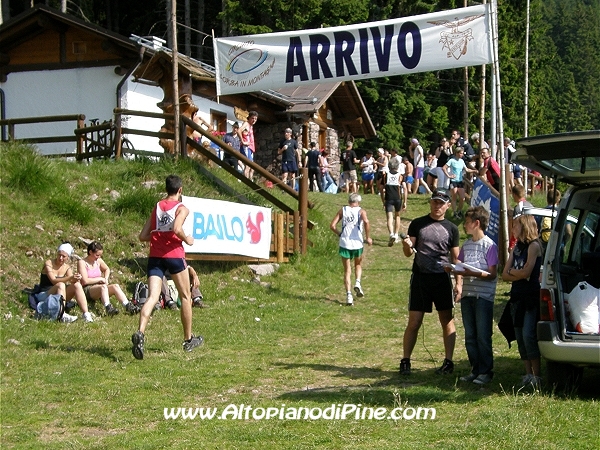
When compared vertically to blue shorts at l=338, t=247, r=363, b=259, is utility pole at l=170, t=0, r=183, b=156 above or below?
above

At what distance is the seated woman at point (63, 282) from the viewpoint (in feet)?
38.0

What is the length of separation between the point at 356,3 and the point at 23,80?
1888 centimetres

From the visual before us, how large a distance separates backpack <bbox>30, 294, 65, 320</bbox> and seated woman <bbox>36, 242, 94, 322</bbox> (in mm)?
90

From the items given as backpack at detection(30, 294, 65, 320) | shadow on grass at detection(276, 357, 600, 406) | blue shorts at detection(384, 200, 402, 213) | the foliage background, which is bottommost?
shadow on grass at detection(276, 357, 600, 406)

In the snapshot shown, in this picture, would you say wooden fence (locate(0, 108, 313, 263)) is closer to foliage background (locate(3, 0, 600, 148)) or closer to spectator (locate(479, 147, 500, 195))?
spectator (locate(479, 147, 500, 195))

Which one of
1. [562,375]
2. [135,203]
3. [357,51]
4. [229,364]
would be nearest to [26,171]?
[135,203]

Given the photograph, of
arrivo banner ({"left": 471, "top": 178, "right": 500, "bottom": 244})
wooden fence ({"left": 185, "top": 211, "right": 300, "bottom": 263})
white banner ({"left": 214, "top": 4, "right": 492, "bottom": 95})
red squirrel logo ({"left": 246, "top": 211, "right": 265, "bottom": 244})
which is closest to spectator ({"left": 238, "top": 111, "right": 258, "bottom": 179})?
wooden fence ({"left": 185, "top": 211, "right": 300, "bottom": 263})

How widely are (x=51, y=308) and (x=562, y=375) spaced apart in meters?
6.52

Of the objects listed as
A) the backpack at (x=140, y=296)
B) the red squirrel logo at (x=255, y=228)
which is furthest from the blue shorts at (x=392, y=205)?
the backpack at (x=140, y=296)

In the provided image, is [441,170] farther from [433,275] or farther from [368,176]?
[433,275]

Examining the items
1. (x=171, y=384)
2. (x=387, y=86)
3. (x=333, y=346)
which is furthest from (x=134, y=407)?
(x=387, y=86)

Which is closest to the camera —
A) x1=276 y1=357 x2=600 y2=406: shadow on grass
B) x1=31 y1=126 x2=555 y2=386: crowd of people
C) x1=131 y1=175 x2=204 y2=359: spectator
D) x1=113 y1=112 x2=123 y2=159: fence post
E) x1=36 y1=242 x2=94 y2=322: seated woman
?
x1=276 y1=357 x2=600 y2=406: shadow on grass

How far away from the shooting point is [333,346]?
1075 cm

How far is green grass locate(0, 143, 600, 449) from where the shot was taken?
22.8ft
